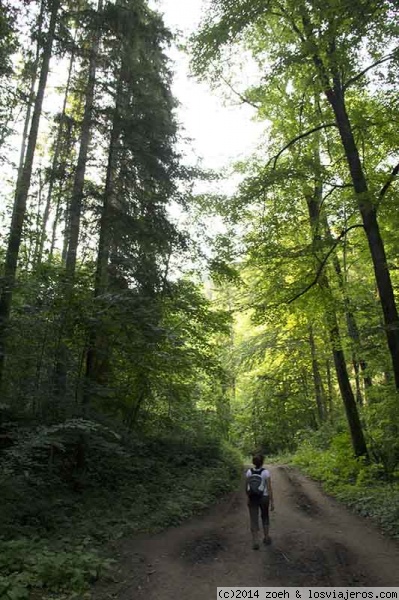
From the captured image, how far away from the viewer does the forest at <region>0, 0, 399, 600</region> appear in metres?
7.80

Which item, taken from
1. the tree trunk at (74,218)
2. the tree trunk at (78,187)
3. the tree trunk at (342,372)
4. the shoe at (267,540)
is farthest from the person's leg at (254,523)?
the tree trunk at (78,187)

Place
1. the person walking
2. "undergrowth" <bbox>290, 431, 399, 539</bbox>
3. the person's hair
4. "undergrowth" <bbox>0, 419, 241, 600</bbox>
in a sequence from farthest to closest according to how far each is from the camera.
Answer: "undergrowth" <bbox>290, 431, 399, 539</bbox>
the person's hair
the person walking
"undergrowth" <bbox>0, 419, 241, 600</bbox>

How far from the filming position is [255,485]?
281 inches

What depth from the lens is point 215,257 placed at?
12.6 meters

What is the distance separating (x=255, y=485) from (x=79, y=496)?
12.7ft

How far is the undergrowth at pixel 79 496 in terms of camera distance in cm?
532

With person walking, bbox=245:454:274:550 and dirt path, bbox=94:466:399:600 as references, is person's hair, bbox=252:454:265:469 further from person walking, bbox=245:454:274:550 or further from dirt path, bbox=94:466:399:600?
dirt path, bbox=94:466:399:600

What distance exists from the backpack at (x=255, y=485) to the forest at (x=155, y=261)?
2.32m

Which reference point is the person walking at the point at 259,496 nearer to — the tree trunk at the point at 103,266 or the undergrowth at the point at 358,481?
the undergrowth at the point at 358,481

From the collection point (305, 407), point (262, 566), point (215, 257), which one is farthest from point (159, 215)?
point (305, 407)

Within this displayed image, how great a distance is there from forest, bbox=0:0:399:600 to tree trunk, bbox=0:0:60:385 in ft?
0.15

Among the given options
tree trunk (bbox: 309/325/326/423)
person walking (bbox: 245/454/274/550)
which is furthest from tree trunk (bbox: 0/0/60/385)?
tree trunk (bbox: 309/325/326/423)

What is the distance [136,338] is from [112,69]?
27.9ft

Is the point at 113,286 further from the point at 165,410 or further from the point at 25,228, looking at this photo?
the point at 165,410
